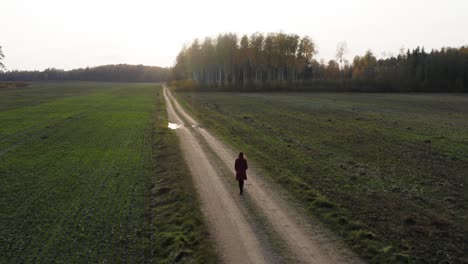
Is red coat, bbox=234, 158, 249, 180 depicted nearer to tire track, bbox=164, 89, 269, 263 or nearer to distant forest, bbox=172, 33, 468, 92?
tire track, bbox=164, 89, 269, 263

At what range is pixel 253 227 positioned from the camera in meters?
12.9

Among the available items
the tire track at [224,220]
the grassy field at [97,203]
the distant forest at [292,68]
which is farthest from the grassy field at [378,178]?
the distant forest at [292,68]

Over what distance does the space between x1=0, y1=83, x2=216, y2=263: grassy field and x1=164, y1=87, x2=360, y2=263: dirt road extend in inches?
26.0

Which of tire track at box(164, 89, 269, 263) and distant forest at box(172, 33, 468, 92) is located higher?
distant forest at box(172, 33, 468, 92)

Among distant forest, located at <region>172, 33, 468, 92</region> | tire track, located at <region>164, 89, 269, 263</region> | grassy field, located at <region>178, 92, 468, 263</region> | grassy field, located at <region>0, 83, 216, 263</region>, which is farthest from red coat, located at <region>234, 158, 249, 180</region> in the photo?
distant forest, located at <region>172, 33, 468, 92</region>

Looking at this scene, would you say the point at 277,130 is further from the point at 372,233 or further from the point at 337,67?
the point at 337,67

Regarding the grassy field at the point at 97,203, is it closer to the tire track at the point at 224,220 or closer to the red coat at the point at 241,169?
the tire track at the point at 224,220

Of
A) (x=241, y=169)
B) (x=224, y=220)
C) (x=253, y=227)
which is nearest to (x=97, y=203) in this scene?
(x=224, y=220)

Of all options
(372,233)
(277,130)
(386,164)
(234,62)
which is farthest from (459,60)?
(372,233)

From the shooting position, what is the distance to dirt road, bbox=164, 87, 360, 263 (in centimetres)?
1098

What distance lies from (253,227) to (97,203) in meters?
7.35

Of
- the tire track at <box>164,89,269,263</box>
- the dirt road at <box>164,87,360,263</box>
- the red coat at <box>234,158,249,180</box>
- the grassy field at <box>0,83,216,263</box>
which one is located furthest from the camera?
the red coat at <box>234,158,249,180</box>

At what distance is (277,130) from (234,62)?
8047 cm

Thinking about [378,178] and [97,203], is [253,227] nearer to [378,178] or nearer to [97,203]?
[97,203]
